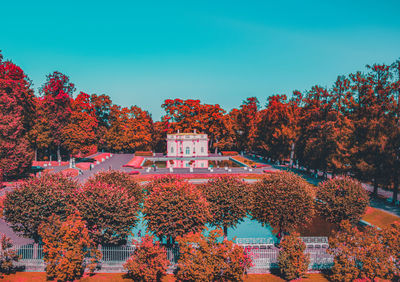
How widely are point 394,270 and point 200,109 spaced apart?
205 feet

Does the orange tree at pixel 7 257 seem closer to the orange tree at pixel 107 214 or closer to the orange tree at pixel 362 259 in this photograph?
the orange tree at pixel 107 214

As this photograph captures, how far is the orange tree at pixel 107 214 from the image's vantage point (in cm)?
1828

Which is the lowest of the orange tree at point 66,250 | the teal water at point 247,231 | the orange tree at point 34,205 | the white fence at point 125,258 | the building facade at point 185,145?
the teal water at point 247,231

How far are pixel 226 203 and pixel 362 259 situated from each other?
1011 cm

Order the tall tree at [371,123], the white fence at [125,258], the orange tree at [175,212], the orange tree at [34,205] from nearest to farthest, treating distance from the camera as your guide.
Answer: the white fence at [125,258]
the orange tree at [34,205]
the orange tree at [175,212]
the tall tree at [371,123]

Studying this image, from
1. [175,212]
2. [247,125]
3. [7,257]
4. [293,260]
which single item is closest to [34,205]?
[7,257]

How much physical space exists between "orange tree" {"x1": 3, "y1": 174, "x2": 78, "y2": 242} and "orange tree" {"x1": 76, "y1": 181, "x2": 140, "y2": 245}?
53.3 inches

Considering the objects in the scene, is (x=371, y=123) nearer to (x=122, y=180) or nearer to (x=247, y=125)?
(x=122, y=180)

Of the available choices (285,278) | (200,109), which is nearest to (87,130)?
(200,109)

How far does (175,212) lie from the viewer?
60.8ft

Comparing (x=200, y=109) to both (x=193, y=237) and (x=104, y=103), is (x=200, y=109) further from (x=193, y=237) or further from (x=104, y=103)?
(x=193, y=237)

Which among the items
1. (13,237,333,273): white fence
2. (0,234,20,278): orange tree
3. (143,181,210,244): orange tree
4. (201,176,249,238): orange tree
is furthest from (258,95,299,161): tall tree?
(0,234,20,278): orange tree

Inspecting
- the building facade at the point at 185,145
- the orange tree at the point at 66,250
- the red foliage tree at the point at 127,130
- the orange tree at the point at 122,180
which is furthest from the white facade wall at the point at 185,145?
the orange tree at the point at 66,250

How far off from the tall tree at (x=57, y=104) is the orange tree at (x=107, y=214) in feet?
135
